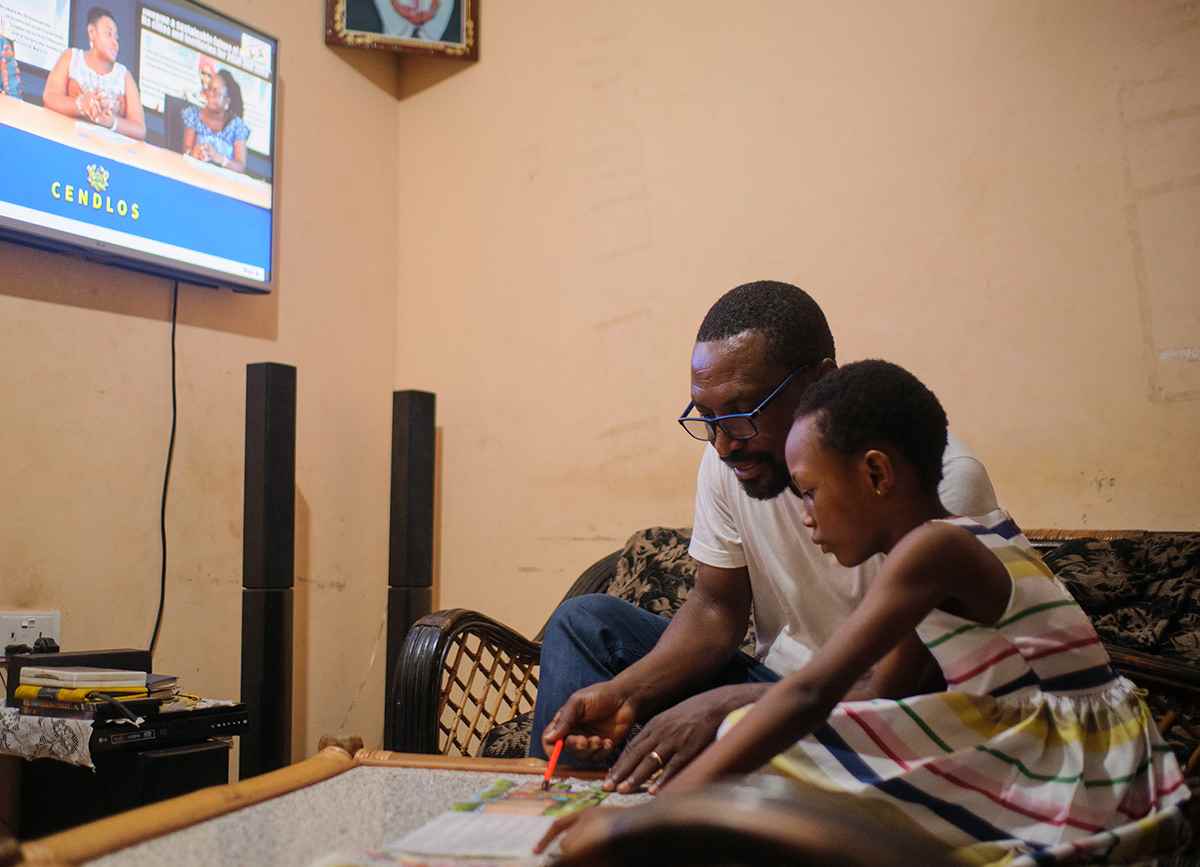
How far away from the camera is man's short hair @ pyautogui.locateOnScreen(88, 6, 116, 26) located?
2.46 metres

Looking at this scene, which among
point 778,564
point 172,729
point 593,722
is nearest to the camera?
point 593,722

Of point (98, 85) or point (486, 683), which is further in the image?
point (98, 85)

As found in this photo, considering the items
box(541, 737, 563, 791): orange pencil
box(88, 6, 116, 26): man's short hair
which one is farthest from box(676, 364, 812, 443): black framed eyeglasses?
box(88, 6, 116, 26): man's short hair

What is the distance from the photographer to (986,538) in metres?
1.19

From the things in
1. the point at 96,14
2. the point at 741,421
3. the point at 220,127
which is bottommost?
the point at 741,421

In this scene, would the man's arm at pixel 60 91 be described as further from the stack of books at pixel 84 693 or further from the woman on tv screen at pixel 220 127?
the stack of books at pixel 84 693

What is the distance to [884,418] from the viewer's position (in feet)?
4.13

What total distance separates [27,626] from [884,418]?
2074 mm

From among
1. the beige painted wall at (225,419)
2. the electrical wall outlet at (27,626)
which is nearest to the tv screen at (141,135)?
the beige painted wall at (225,419)

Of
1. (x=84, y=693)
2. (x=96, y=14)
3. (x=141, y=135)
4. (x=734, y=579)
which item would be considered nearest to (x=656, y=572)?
(x=734, y=579)

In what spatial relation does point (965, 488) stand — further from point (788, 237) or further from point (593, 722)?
point (788, 237)

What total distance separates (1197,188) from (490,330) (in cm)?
198

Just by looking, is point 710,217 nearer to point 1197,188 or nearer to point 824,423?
point 1197,188

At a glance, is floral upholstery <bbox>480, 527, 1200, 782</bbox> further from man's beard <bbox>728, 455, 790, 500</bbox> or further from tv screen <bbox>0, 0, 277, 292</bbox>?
tv screen <bbox>0, 0, 277, 292</bbox>
